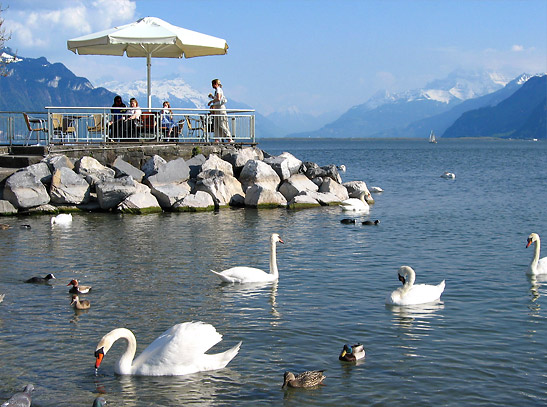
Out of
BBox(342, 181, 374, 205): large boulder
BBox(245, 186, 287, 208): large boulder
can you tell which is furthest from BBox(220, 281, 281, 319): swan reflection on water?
BBox(342, 181, 374, 205): large boulder

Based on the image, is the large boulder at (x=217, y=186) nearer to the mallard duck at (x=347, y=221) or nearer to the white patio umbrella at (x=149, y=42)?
the white patio umbrella at (x=149, y=42)

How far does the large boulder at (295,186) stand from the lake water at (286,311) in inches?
166

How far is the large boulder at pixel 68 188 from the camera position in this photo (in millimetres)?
21569

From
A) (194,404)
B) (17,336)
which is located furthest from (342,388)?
(17,336)

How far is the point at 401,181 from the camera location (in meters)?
40.0

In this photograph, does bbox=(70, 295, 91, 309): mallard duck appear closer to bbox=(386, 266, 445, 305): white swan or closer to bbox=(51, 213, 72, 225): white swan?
bbox=(386, 266, 445, 305): white swan

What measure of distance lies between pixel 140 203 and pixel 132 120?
14.3 feet

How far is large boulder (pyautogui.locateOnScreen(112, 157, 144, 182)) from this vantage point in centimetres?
2289

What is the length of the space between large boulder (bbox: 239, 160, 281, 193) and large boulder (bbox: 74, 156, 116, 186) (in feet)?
15.2

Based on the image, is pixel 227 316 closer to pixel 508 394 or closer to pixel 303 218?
pixel 508 394

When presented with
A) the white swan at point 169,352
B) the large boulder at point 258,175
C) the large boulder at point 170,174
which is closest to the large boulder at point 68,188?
the large boulder at point 170,174

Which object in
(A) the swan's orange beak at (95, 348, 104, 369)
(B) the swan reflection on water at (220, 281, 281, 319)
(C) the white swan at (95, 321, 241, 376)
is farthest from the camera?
(B) the swan reflection on water at (220, 281, 281, 319)

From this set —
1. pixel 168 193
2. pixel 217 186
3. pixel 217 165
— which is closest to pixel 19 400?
pixel 168 193

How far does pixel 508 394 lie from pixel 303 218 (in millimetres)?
13959
